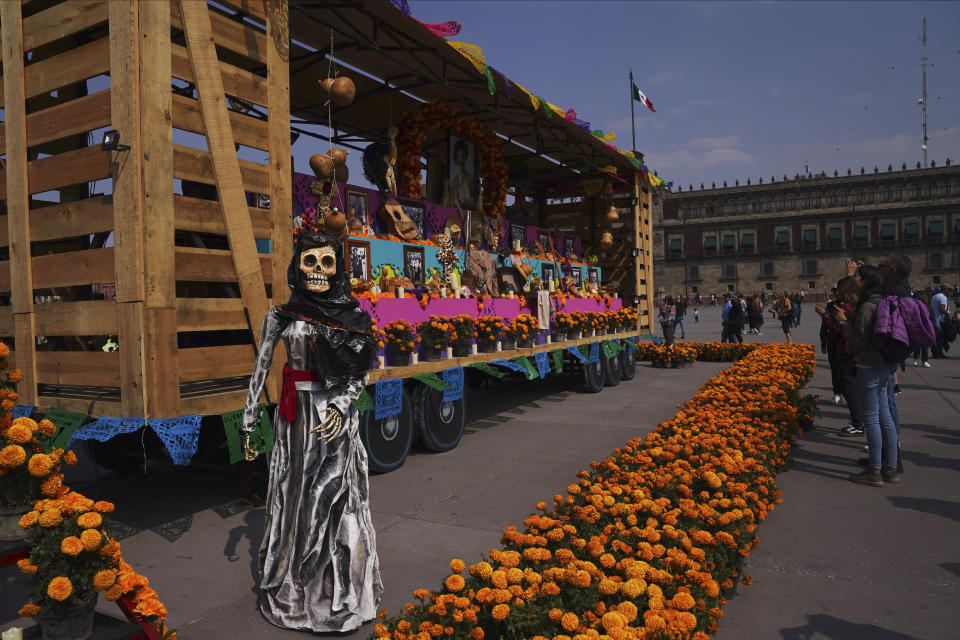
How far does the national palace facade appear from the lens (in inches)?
2687

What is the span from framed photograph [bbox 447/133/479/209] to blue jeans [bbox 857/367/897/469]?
25.2 feet

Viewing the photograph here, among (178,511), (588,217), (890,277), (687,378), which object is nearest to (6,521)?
(178,511)

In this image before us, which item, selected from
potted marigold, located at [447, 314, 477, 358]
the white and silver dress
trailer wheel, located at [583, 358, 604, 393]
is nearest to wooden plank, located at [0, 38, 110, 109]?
the white and silver dress

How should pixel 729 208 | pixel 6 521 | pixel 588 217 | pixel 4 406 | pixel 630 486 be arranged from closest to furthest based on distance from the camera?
pixel 6 521, pixel 4 406, pixel 630 486, pixel 588 217, pixel 729 208

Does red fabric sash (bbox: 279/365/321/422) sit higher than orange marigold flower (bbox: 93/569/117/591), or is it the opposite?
red fabric sash (bbox: 279/365/321/422)

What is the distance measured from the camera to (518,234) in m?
14.0

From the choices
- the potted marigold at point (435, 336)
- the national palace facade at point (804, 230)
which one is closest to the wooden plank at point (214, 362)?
the potted marigold at point (435, 336)

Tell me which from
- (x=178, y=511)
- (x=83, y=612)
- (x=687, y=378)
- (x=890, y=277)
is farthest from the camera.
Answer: (x=687, y=378)

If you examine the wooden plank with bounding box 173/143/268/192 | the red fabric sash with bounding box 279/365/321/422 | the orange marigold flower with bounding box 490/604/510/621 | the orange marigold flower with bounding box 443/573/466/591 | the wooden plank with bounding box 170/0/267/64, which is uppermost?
the wooden plank with bounding box 170/0/267/64

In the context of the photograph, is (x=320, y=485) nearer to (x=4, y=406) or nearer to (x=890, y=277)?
(x=4, y=406)

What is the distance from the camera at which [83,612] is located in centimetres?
229

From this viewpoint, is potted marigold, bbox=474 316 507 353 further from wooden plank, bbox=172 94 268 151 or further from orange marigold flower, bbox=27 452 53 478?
orange marigold flower, bbox=27 452 53 478

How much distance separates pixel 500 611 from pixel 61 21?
533cm

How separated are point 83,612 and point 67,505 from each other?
41cm
